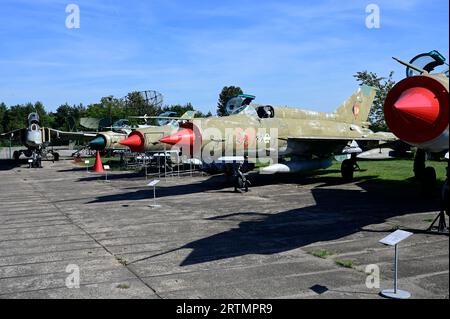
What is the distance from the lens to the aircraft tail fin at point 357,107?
1986 cm

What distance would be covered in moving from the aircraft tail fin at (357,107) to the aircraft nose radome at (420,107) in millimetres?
14094

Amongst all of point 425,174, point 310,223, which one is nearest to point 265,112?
point 425,174

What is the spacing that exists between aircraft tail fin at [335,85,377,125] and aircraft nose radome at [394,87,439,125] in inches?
555

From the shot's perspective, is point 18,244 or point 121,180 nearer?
point 18,244

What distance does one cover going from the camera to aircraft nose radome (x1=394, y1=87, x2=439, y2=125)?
217 inches

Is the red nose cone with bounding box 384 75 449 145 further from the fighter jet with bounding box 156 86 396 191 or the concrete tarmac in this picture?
the fighter jet with bounding box 156 86 396 191

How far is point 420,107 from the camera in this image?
555 centimetres

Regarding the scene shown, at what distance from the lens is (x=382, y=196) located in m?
12.9

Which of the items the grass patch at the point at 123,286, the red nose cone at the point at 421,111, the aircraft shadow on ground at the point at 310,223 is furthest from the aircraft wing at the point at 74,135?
the red nose cone at the point at 421,111

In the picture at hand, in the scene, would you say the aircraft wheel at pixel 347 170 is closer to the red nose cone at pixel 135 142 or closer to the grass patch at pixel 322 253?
the red nose cone at pixel 135 142

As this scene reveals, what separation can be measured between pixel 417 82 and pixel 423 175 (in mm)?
7464
